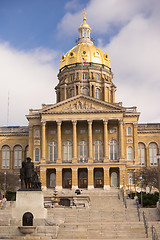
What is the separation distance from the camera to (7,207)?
49906 mm

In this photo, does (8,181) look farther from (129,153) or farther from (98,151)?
(129,153)

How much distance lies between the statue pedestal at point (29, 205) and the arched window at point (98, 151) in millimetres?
45202

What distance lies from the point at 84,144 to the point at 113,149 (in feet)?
17.5

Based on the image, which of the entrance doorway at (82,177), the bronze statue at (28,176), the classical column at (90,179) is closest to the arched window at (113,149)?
the classical column at (90,179)

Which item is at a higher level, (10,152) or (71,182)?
(10,152)

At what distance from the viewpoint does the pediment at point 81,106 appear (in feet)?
245

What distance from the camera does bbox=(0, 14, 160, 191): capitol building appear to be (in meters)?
73.0

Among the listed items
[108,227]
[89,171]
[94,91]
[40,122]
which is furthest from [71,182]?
[108,227]

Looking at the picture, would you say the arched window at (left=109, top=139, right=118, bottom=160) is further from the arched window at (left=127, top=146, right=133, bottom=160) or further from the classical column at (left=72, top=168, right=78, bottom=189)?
the classical column at (left=72, top=168, right=78, bottom=189)

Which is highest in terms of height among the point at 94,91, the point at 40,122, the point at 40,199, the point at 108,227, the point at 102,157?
the point at 94,91

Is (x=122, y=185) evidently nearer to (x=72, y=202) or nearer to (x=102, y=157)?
(x=102, y=157)

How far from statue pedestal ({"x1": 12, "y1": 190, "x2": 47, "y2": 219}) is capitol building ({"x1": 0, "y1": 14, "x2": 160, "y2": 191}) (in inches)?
1599

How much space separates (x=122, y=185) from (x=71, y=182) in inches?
389

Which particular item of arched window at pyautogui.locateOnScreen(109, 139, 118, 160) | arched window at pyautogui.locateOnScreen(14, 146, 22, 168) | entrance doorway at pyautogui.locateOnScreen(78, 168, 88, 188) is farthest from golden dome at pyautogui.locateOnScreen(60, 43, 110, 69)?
entrance doorway at pyautogui.locateOnScreen(78, 168, 88, 188)
